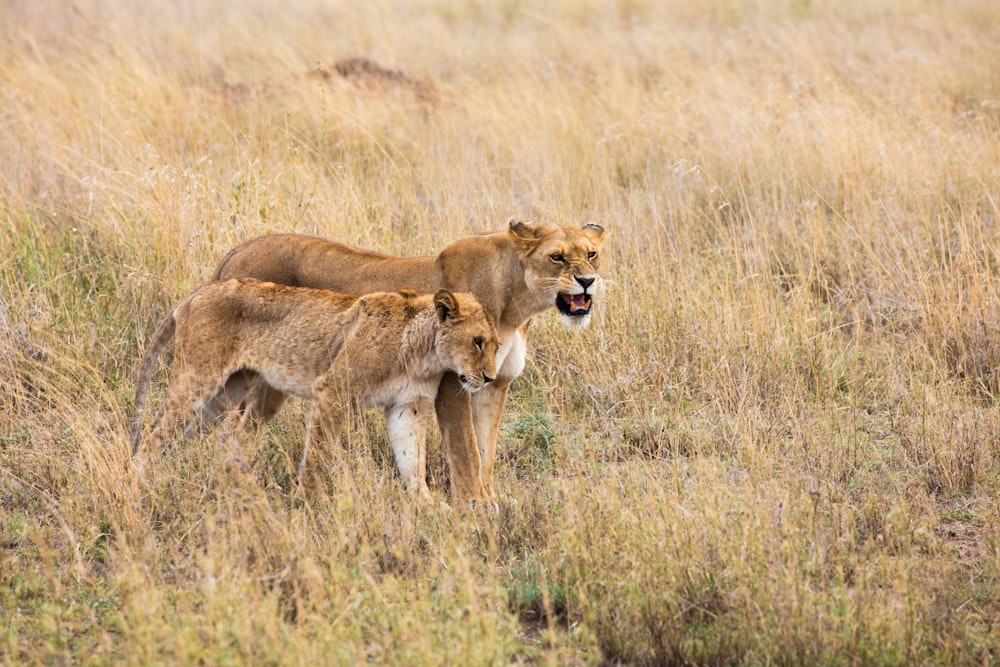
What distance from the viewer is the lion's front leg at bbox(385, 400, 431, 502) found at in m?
5.81

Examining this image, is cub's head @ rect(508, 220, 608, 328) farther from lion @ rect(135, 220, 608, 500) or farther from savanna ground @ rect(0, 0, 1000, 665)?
savanna ground @ rect(0, 0, 1000, 665)

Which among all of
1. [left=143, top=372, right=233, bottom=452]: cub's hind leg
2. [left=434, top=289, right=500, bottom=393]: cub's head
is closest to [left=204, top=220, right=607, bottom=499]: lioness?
[left=434, top=289, right=500, bottom=393]: cub's head

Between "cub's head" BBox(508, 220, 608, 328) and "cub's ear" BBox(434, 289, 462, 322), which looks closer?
"cub's ear" BBox(434, 289, 462, 322)

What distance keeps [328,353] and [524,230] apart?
1.15 meters

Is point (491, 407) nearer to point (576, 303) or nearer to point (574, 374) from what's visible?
point (576, 303)

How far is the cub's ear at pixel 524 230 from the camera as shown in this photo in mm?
5863

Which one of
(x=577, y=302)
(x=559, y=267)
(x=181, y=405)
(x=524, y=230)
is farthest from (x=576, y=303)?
(x=181, y=405)

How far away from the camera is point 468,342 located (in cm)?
560

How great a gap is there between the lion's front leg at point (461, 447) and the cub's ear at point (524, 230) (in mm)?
796

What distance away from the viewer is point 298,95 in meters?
12.0

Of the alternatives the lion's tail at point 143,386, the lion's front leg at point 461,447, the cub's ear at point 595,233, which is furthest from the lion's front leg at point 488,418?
the lion's tail at point 143,386

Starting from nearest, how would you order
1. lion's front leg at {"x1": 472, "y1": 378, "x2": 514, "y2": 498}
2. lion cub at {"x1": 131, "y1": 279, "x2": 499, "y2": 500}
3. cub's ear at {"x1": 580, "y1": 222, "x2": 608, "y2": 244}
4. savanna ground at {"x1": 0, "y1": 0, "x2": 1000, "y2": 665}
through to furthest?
savanna ground at {"x1": 0, "y1": 0, "x2": 1000, "y2": 665}
lion cub at {"x1": 131, "y1": 279, "x2": 499, "y2": 500}
lion's front leg at {"x1": 472, "y1": 378, "x2": 514, "y2": 498}
cub's ear at {"x1": 580, "y1": 222, "x2": 608, "y2": 244}

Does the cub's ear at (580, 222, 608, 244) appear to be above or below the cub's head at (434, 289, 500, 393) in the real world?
above

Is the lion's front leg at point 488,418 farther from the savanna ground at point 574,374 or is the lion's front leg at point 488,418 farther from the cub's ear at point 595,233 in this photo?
the cub's ear at point 595,233
